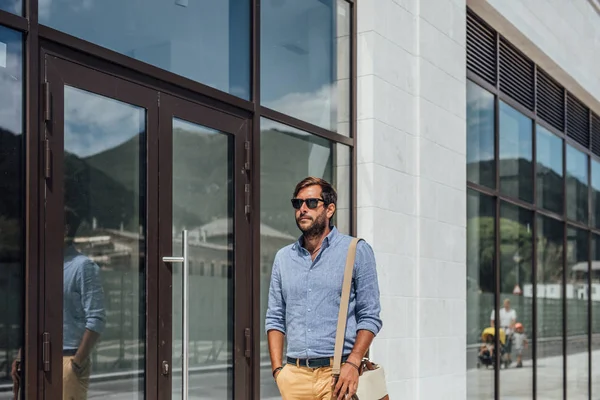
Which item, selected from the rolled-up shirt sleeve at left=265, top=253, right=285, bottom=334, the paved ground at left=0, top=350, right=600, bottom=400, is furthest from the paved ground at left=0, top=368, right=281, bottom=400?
the rolled-up shirt sleeve at left=265, top=253, right=285, bottom=334

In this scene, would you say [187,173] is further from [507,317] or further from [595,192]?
[595,192]

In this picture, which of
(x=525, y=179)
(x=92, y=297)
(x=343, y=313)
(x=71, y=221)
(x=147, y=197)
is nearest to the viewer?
(x=343, y=313)

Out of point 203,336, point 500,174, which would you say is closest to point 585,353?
point 500,174

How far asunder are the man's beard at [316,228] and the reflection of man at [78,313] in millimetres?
1243

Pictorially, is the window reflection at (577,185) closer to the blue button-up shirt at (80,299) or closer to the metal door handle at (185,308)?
the metal door handle at (185,308)

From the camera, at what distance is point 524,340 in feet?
41.8

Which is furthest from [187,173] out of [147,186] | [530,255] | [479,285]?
[530,255]

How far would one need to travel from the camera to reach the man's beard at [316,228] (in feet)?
17.1

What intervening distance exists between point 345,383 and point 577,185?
11.7 m

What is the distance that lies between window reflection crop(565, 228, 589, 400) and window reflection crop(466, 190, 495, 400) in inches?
161

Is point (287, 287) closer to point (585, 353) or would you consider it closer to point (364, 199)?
point (364, 199)

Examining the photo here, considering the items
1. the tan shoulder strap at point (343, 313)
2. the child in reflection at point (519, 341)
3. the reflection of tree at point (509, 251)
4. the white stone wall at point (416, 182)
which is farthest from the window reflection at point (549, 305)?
the tan shoulder strap at point (343, 313)

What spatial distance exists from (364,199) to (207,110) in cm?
219

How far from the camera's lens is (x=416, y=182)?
9086mm
